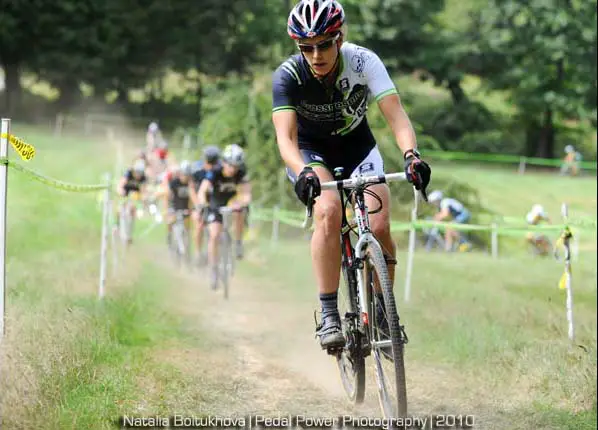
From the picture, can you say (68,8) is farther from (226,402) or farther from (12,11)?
(226,402)

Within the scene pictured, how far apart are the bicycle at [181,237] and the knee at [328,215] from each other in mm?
10221

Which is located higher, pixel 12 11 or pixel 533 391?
pixel 12 11

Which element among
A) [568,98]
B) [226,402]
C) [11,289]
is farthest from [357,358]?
[568,98]

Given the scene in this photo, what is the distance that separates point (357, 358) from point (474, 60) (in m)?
47.7

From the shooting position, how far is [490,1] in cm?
5022

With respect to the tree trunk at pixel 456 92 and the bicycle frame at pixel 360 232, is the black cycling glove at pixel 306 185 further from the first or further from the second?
the tree trunk at pixel 456 92

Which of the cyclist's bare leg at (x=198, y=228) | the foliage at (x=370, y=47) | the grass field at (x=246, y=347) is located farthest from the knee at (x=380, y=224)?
the foliage at (x=370, y=47)

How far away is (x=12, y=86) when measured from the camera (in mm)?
49719

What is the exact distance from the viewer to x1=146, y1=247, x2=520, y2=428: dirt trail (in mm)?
6172

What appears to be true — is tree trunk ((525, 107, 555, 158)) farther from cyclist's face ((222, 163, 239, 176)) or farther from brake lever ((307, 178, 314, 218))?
brake lever ((307, 178, 314, 218))

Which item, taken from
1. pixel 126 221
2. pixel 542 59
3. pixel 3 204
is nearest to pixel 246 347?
pixel 3 204

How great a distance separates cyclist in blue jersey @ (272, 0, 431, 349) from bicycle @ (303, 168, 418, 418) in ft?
0.34

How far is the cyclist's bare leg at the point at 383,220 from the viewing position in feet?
18.2

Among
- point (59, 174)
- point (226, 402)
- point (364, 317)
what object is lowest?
point (226, 402)
